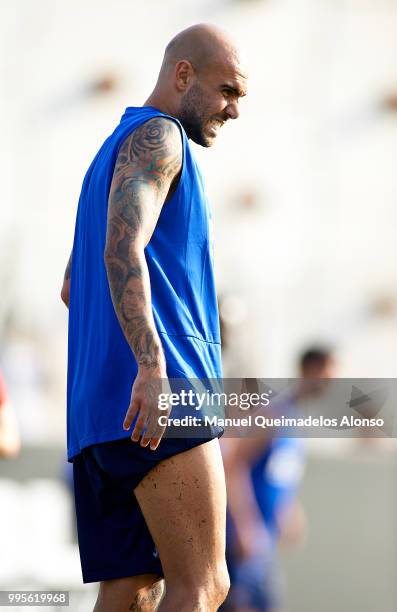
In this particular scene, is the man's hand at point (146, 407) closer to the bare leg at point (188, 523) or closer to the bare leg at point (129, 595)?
the bare leg at point (188, 523)

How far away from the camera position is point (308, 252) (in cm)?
2298

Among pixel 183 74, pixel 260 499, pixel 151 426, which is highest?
pixel 183 74

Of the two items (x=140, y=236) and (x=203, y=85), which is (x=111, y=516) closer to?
(x=140, y=236)

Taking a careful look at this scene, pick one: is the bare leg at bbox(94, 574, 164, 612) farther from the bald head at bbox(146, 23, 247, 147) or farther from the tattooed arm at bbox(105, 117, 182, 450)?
the bald head at bbox(146, 23, 247, 147)

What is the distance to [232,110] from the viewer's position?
3816 mm

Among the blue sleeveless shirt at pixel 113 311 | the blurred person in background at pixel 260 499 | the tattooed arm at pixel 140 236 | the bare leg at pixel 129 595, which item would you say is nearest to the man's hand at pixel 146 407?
the tattooed arm at pixel 140 236

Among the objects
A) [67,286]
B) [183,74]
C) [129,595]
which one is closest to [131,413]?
[129,595]

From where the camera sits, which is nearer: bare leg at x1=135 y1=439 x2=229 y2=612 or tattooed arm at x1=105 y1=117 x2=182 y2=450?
tattooed arm at x1=105 y1=117 x2=182 y2=450

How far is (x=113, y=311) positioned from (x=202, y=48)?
0.86 m

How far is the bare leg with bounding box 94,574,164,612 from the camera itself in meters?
3.57

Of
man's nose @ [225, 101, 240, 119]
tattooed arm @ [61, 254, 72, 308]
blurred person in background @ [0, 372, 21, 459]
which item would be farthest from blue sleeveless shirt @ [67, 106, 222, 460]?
blurred person in background @ [0, 372, 21, 459]

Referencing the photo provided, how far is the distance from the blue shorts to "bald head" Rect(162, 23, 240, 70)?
1141 millimetres

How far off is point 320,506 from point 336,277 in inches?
534

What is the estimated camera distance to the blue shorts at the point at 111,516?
136 inches
